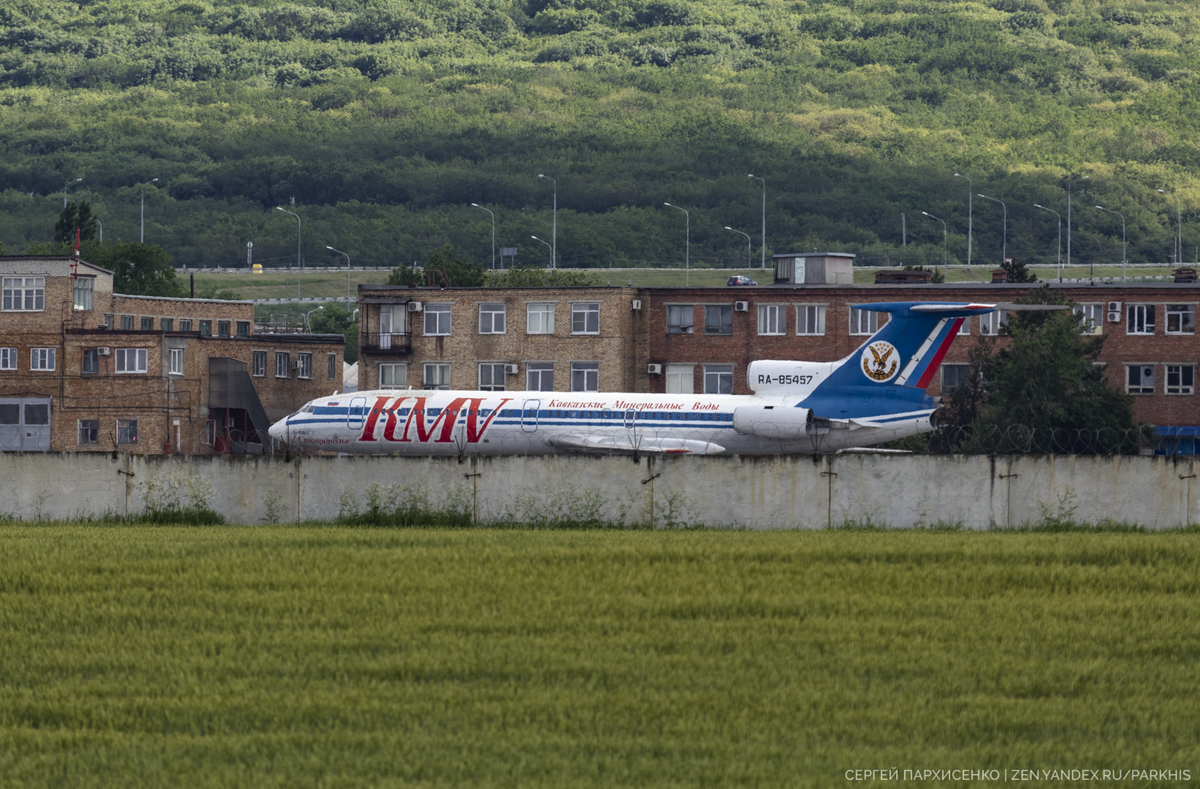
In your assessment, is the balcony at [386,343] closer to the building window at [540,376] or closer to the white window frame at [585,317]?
the building window at [540,376]

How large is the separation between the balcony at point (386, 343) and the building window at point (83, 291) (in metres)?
16.1

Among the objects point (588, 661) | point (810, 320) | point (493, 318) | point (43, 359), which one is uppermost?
point (810, 320)

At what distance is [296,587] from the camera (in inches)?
914

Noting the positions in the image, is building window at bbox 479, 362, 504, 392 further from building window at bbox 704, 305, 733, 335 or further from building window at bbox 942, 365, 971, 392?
building window at bbox 942, 365, 971, 392

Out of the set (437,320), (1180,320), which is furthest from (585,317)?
(1180,320)

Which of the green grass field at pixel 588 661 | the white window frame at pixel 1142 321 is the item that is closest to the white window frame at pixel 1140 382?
the white window frame at pixel 1142 321

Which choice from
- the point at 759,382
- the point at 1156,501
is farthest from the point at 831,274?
the point at 1156,501

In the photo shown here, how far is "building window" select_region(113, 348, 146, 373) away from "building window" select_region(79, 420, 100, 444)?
10.6 ft

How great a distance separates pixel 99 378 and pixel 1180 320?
62785 millimetres

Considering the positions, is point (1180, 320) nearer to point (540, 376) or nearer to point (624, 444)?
point (540, 376)

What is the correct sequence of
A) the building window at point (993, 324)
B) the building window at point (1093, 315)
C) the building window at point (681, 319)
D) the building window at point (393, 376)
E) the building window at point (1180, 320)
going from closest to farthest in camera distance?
1. the building window at point (1180, 320)
2. the building window at point (393, 376)
3. the building window at point (1093, 315)
4. the building window at point (681, 319)
5. the building window at point (993, 324)

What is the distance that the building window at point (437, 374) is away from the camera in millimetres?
87750

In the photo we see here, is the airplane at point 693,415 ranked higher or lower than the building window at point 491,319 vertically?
lower

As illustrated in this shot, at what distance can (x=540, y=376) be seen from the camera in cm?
8706
